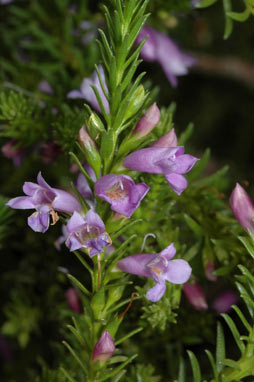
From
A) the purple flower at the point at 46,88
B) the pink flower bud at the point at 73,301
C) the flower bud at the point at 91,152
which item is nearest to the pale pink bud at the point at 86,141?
the flower bud at the point at 91,152

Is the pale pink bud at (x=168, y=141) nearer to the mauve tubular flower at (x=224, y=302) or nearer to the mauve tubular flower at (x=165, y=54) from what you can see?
the mauve tubular flower at (x=224, y=302)

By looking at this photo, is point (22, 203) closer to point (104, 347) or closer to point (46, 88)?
point (104, 347)

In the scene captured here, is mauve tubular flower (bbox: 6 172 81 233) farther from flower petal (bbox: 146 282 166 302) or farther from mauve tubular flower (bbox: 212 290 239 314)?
mauve tubular flower (bbox: 212 290 239 314)

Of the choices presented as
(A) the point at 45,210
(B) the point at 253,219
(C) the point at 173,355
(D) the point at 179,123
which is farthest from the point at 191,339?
(D) the point at 179,123

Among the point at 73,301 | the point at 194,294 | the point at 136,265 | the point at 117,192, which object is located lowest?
the point at 73,301

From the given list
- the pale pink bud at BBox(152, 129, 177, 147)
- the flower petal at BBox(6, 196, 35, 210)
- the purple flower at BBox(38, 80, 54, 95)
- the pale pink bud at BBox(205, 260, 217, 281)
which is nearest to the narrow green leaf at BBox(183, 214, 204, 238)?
the pale pink bud at BBox(205, 260, 217, 281)

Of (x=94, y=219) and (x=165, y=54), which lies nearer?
(x=94, y=219)

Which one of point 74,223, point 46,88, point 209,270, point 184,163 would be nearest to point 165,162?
point 184,163

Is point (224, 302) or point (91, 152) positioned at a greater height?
point (91, 152)
